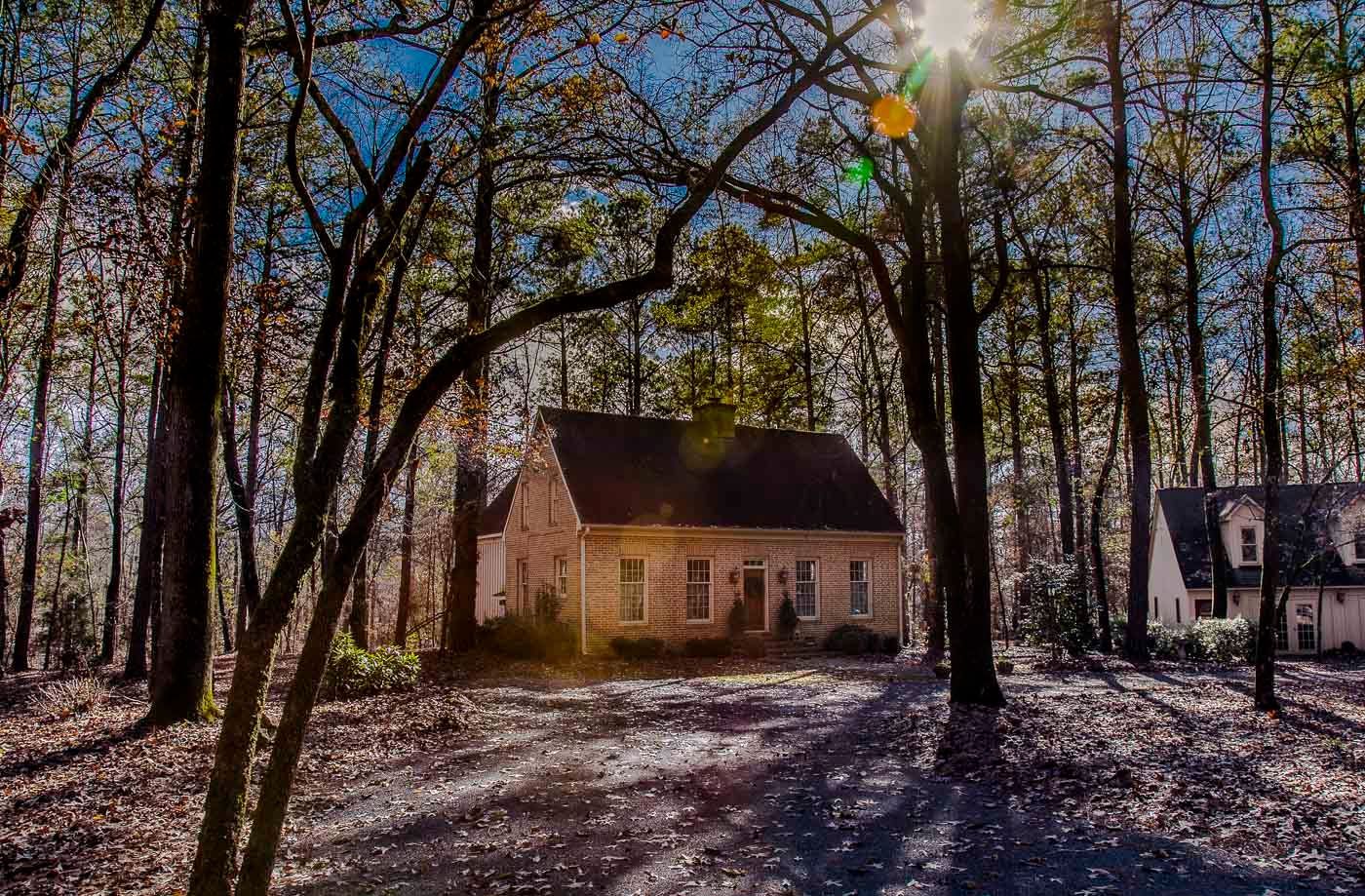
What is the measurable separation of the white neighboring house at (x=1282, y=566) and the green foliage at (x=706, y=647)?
13.9 meters

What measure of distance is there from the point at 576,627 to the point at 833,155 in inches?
474

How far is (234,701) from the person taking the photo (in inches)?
160

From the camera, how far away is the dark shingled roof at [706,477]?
21.7 m

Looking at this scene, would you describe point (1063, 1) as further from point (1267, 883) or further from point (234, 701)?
point (234, 701)

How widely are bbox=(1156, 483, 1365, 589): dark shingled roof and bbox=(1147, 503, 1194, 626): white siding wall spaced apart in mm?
358

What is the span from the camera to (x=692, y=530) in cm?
2169

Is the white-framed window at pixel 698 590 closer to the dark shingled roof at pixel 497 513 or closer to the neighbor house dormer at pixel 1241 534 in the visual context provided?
the dark shingled roof at pixel 497 513

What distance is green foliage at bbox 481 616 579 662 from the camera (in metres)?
19.8

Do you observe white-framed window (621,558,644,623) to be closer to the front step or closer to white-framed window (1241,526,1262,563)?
the front step

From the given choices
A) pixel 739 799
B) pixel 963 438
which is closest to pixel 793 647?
pixel 963 438

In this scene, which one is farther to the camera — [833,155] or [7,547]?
[7,547]

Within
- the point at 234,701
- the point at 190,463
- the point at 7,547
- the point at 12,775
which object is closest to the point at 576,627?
the point at 190,463

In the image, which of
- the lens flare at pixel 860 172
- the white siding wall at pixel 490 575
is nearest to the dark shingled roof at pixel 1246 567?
the lens flare at pixel 860 172

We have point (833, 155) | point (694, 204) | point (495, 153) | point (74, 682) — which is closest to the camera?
point (694, 204)
